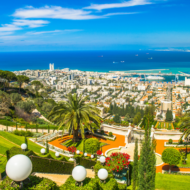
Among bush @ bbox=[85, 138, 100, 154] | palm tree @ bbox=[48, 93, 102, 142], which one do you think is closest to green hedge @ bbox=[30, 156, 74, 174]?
bush @ bbox=[85, 138, 100, 154]

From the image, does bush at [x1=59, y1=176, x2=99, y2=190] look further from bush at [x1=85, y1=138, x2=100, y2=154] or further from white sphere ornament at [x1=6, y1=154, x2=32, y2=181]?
bush at [x1=85, y1=138, x2=100, y2=154]

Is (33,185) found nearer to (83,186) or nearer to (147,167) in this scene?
(83,186)

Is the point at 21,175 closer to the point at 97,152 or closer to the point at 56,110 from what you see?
the point at 97,152

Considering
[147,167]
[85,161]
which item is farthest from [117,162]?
[147,167]

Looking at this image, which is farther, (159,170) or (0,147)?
(159,170)

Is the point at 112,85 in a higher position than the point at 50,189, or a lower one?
higher

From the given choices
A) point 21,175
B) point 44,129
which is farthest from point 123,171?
point 44,129
